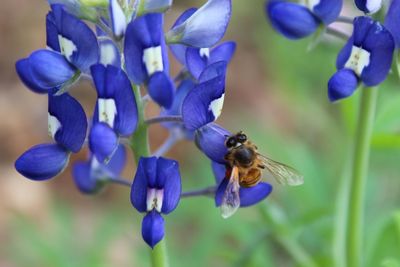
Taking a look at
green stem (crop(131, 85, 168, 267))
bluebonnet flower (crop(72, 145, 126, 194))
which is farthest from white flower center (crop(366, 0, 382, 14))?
bluebonnet flower (crop(72, 145, 126, 194))

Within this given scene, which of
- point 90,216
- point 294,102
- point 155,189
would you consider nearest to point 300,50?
point 294,102

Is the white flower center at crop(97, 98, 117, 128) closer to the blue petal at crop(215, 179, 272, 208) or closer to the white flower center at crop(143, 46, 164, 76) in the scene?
the white flower center at crop(143, 46, 164, 76)

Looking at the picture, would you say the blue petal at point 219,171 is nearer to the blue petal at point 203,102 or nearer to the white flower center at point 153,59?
the blue petal at point 203,102

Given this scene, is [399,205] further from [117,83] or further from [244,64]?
[244,64]

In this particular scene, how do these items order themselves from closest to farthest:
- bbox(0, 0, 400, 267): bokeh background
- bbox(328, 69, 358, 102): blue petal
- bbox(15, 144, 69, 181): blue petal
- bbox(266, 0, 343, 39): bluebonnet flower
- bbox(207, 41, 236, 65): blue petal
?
1. bbox(15, 144, 69, 181): blue petal
2. bbox(328, 69, 358, 102): blue petal
3. bbox(207, 41, 236, 65): blue petal
4. bbox(266, 0, 343, 39): bluebonnet flower
5. bbox(0, 0, 400, 267): bokeh background

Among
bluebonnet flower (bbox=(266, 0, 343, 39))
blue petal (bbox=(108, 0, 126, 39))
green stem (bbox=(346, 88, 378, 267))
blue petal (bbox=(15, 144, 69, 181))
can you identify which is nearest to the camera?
blue petal (bbox=(108, 0, 126, 39))

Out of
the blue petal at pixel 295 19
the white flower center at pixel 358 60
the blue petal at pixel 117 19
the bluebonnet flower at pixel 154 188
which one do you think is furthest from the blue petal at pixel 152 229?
the blue petal at pixel 295 19
